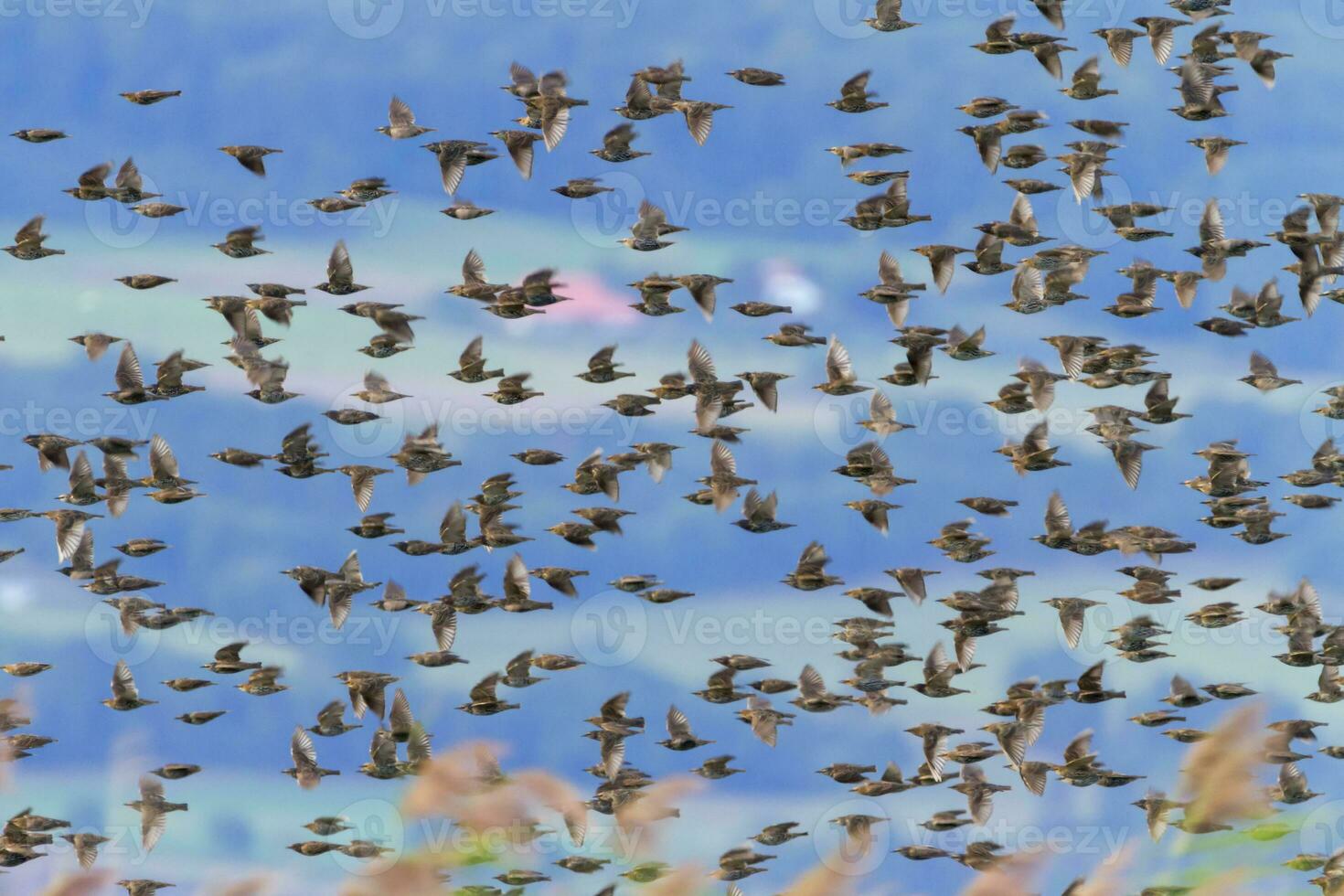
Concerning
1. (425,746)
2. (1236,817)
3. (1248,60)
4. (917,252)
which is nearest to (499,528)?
(425,746)

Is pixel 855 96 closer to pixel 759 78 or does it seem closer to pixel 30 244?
pixel 759 78

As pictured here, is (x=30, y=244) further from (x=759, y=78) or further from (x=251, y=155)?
(x=759, y=78)

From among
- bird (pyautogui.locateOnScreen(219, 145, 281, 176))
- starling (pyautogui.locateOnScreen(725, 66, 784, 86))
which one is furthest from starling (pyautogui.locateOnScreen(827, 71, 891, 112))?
bird (pyautogui.locateOnScreen(219, 145, 281, 176))

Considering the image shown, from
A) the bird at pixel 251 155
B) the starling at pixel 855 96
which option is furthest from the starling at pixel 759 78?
the bird at pixel 251 155

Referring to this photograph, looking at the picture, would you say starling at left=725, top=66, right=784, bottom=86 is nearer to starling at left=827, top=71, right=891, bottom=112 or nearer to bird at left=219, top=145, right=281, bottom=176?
starling at left=827, top=71, right=891, bottom=112

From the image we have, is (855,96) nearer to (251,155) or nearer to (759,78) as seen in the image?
(759,78)

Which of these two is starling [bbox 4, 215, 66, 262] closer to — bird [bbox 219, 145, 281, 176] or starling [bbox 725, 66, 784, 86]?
bird [bbox 219, 145, 281, 176]

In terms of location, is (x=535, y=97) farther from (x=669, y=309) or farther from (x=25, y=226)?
(x=25, y=226)

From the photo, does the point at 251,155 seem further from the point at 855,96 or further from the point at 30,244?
the point at 855,96

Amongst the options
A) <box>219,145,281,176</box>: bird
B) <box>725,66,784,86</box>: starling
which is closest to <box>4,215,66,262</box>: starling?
<box>219,145,281,176</box>: bird

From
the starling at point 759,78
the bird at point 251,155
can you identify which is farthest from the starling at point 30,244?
the starling at point 759,78

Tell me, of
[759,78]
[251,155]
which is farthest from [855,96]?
[251,155]

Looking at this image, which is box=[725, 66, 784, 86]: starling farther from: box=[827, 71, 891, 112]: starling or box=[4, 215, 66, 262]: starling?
box=[4, 215, 66, 262]: starling

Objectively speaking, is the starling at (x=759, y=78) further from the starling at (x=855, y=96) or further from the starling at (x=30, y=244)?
the starling at (x=30, y=244)
